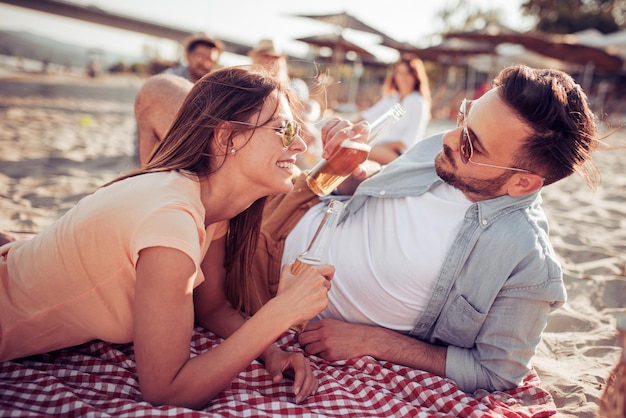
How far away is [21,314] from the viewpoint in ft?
4.90

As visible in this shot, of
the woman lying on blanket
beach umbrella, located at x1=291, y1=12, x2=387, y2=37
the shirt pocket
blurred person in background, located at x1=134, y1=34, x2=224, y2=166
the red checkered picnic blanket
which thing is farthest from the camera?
beach umbrella, located at x1=291, y1=12, x2=387, y2=37

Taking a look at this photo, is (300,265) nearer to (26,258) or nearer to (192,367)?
(192,367)

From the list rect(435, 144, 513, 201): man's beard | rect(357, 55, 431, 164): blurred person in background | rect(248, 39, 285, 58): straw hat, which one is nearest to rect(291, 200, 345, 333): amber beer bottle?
rect(435, 144, 513, 201): man's beard

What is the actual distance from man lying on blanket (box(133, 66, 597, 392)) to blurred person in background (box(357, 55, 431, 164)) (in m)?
2.88

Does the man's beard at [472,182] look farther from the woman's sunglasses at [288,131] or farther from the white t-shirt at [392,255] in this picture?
the woman's sunglasses at [288,131]

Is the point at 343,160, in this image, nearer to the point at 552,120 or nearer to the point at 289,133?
the point at 289,133

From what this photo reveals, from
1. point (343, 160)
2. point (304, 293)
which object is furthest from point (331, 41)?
point (304, 293)

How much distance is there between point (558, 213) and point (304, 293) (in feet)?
13.1

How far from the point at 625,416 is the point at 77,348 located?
1.86 m

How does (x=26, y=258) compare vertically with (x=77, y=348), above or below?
above

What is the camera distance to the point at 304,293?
1.47m

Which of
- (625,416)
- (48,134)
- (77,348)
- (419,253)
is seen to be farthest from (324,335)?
(48,134)

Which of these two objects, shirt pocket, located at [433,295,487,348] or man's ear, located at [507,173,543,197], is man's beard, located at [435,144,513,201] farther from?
shirt pocket, located at [433,295,487,348]

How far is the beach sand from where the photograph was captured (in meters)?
2.20
